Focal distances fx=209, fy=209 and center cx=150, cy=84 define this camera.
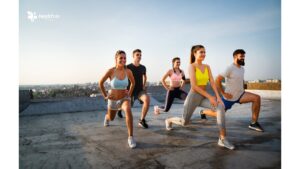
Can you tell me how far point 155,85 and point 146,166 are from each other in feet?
35.0

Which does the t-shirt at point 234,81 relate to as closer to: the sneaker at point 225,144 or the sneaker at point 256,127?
the sneaker at point 256,127

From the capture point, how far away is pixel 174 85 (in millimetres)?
5141

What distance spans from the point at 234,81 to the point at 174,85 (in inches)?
60.7

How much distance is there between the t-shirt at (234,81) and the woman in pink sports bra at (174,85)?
132 centimetres

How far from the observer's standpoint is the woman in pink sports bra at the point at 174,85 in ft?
16.6

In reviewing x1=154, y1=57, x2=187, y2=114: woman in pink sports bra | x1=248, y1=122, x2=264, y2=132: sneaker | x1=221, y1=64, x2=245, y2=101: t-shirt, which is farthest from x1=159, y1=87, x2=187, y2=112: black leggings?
x1=248, y1=122, x2=264, y2=132: sneaker

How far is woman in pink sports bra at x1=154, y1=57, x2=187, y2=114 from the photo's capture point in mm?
5066

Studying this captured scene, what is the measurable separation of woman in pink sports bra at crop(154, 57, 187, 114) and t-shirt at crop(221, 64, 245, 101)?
1318 millimetres

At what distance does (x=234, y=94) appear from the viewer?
3973 millimetres

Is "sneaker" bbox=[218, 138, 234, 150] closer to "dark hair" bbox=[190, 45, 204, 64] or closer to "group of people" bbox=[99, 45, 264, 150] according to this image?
"group of people" bbox=[99, 45, 264, 150]

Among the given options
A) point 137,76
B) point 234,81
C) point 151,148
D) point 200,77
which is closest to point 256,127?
point 234,81

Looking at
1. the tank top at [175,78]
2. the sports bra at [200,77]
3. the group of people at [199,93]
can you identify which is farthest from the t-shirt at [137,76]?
the sports bra at [200,77]
